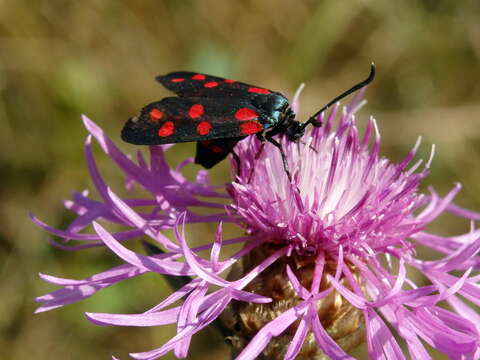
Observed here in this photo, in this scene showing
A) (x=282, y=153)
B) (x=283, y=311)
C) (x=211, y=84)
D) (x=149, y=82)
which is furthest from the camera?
(x=149, y=82)

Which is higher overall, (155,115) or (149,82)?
(155,115)

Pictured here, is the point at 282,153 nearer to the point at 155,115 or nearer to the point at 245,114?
the point at 245,114

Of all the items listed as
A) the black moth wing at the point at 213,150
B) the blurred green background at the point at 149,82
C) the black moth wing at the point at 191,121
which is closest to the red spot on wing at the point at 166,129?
the black moth wing at the point at 191,121

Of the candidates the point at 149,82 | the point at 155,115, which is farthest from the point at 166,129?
the point at 149,82

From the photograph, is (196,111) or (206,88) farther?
(206,88)

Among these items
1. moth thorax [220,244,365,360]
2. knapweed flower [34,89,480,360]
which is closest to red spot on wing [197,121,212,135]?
knapweed flower [34,89,480,360]

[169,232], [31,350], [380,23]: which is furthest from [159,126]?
[380,23]

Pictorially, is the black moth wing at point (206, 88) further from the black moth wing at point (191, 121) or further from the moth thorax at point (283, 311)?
the moth thorax at point (283, 311)

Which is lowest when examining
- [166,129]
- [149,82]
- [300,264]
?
[149,82]

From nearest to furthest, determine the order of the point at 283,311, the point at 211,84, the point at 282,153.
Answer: the point at 283,311
the point at 282,153
the point at 211,84
